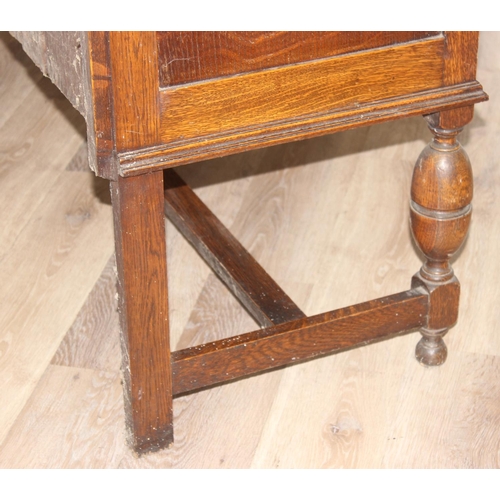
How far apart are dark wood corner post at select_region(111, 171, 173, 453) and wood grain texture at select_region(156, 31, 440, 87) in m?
0.14

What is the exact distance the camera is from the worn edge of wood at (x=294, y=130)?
1.23m

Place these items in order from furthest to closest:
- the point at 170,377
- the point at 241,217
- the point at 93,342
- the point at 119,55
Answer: the point at 241,217, the point at 93,342, the point at 170,377, the point at 119,55

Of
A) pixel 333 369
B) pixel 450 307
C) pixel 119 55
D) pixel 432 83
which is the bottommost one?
pixel 333 369

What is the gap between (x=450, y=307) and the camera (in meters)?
1.65

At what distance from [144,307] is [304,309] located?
55 centimetres

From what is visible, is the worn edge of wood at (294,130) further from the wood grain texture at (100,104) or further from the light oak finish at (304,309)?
the light oak finish at (304,309)

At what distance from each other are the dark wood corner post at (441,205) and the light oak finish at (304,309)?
162mm

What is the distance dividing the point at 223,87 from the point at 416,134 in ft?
4.23

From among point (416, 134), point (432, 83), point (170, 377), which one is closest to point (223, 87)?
point (432, 83)

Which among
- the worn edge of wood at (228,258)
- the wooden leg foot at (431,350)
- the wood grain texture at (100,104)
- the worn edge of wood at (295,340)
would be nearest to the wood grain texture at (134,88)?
the wood grain texture at (100,104)

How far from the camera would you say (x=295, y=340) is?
154 centimetres

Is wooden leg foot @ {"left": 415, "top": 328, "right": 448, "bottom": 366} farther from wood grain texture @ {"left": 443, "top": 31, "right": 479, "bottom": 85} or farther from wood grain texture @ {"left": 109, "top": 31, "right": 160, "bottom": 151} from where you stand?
wood grain texture @ {"left": 109, "top": 31, "right": 160, "bottom": 151}
